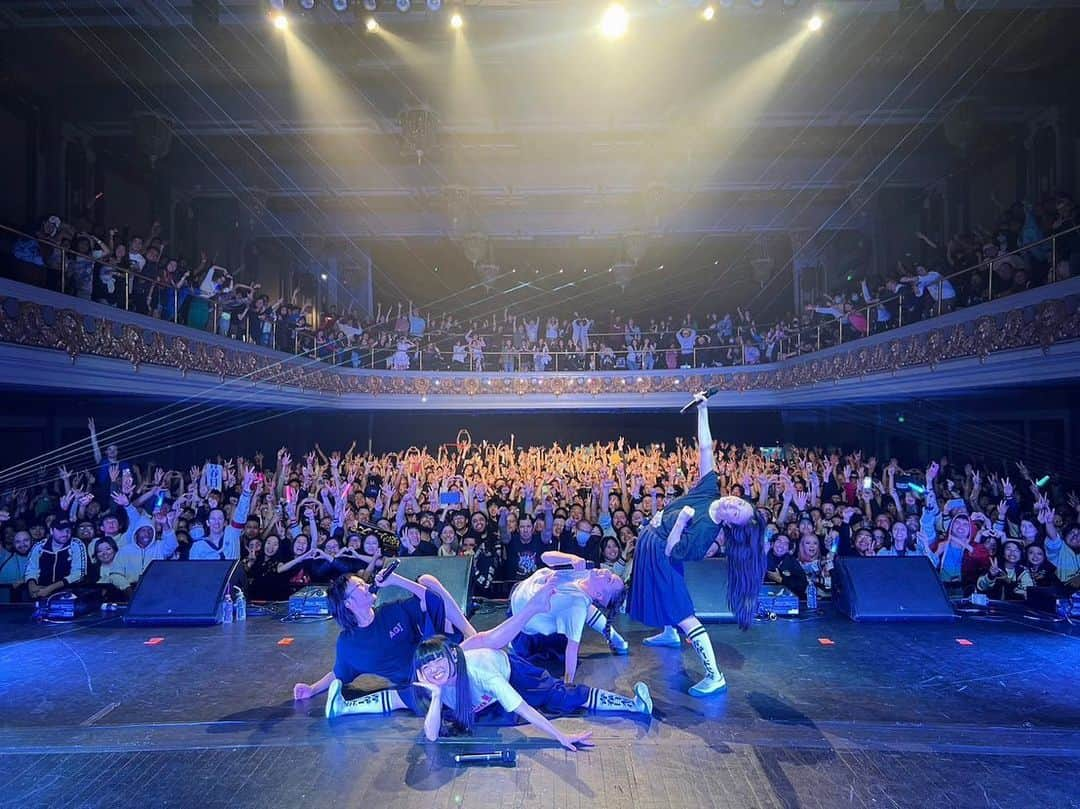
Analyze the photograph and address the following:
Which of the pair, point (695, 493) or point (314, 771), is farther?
point (695, 493)

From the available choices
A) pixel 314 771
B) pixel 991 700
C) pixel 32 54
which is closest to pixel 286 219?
pixel 32 54

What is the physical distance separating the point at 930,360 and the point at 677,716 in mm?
6779

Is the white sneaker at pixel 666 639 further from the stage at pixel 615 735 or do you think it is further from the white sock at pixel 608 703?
the white sock at pixel 608 703

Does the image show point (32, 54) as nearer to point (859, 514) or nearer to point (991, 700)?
point (859, 514)

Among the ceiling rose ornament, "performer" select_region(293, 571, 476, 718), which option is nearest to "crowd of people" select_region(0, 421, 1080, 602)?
"performer" select_region(293, 571, 476, 718)

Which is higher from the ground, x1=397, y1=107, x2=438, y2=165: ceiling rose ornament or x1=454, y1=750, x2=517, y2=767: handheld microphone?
x1=397, y1=107, x2=438, y2=165: ceiling rose ornament

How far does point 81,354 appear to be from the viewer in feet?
23.2

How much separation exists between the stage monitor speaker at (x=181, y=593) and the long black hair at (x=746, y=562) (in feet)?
13.6

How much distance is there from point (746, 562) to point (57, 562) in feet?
20.0

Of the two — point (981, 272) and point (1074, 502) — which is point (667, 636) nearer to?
point (1074, 502)

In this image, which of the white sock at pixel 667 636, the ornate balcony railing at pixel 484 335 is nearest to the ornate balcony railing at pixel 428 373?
the ornate balcony railing at pixel 484 335

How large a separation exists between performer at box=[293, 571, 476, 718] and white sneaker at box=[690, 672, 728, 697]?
4.53 ft

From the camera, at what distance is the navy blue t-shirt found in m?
3.86

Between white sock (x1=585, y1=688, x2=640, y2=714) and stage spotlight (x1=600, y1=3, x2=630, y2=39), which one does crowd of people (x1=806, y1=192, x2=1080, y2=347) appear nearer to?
stage spotlight (x1=600, y1=3, x2=630, y2=39)
